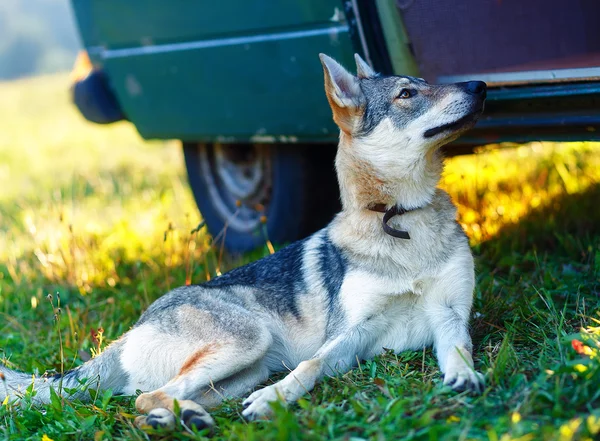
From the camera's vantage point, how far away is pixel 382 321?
11.0 ft

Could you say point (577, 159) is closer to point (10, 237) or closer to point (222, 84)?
point (222, 84)

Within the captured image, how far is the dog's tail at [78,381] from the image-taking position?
3.32 m

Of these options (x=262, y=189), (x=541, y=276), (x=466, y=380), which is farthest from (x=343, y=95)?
(x=262, y=189)

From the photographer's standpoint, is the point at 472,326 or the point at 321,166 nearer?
the point at 472,326

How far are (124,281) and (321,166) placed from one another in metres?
1.58

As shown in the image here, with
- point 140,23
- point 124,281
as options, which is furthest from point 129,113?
point 124,281

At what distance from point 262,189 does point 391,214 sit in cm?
226

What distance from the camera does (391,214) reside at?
3.44 m

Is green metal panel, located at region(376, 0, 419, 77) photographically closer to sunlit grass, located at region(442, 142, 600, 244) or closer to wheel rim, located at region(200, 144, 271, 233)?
sunlit grass, located at region(442, 142, 600, 244)

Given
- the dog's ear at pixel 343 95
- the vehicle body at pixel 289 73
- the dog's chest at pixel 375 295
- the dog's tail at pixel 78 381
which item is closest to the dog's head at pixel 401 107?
the dog's ear at pixel 343 95

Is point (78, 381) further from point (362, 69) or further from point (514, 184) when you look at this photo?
point (514, 184)

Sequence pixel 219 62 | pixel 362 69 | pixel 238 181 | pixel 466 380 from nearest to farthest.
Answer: pixel 466 380 < pixel 362 69 < pixel 219 62 < pixel 238 181

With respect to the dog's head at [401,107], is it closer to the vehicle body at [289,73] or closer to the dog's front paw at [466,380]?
the vehicle body at [289,73]

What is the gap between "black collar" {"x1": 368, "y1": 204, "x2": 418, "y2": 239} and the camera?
3.35 m
